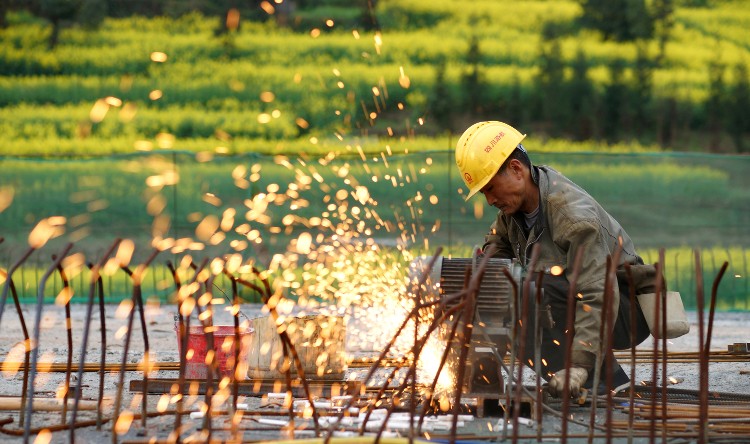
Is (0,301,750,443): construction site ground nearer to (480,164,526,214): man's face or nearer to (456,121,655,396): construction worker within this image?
(456,121,655,396): construction worker

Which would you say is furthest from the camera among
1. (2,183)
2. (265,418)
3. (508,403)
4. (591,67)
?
(591,67)

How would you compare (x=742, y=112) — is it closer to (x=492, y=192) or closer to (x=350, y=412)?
(x=492, y=192)

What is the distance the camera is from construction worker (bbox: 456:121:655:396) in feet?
20.5

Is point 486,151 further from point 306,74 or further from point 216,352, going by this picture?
point 306,74

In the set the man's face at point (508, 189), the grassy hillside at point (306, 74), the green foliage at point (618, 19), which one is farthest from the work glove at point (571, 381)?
Answer: the green foliage at point (618, 19)

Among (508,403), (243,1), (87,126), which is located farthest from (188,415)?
(243,1)

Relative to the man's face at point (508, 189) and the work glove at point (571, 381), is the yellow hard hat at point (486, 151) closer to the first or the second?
the man's face at point (508, 189)

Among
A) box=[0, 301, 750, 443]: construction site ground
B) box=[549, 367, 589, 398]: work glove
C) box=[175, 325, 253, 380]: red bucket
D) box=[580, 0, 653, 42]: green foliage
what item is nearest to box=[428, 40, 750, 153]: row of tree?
box=[580, 0, 653, 42]: green foliage

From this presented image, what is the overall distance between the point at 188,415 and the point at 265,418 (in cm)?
42

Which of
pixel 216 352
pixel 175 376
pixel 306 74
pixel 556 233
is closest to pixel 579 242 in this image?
pixel 556 233

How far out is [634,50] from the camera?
17.4m

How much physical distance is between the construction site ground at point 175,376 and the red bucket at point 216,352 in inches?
10.4

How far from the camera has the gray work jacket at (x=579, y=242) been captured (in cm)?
620

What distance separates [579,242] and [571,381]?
75cm
